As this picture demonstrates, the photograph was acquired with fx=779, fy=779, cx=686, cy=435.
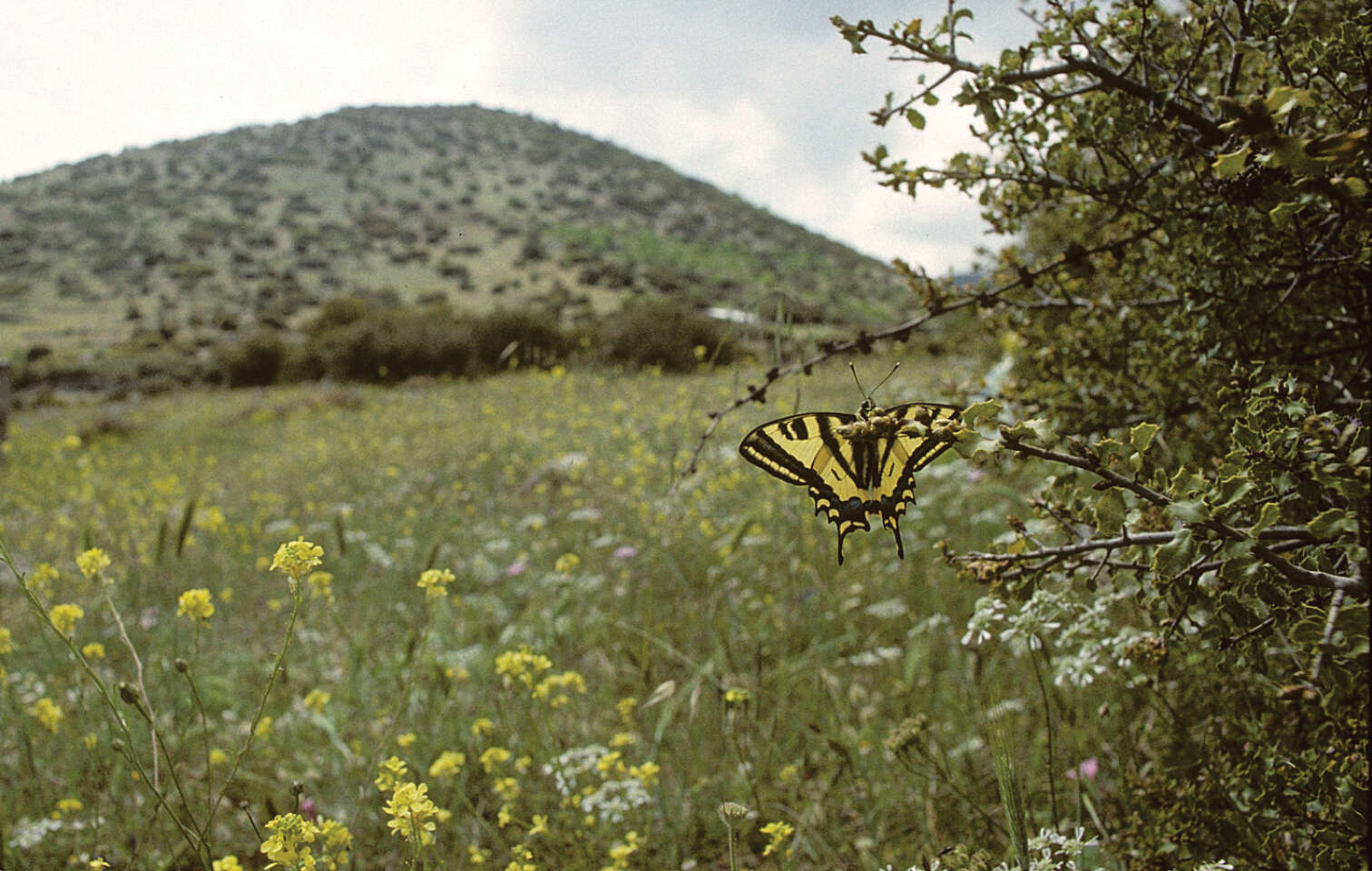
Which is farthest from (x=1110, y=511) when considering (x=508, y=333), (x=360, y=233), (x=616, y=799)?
(x=360, y=233)

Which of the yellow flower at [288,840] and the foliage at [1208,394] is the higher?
the foliage at [1208,394]

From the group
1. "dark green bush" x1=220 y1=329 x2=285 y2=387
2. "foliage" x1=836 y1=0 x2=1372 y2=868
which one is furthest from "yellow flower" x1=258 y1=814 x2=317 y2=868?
"dark green bush" x1=220 y1=329 x2=285 y2=387

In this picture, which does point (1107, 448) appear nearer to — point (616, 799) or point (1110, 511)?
point (1110, 511)

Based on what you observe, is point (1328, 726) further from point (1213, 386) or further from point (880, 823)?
point (880, 823)

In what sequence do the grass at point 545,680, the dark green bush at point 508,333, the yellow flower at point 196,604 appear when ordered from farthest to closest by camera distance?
the dark green bush at point 508,333
the grass at point 545,680
the yellow flower at point 196,604

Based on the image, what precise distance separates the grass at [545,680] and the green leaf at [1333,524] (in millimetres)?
673

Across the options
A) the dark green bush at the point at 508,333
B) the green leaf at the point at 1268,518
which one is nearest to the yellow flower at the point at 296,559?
the green leaf at the point at 1268,518

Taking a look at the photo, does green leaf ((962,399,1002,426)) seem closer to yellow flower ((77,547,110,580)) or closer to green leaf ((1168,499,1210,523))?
green leaf ((1168,499,1210,523))

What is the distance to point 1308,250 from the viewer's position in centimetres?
126

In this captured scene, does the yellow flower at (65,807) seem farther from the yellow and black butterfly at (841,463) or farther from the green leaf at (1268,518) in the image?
the green leaf at (1268,518)

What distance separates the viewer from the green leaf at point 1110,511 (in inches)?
35.0

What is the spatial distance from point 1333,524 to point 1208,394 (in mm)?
979

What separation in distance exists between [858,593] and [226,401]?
16485 millimetres

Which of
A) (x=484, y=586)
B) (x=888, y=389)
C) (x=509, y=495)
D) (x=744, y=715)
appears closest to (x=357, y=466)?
(x=509, y=495)
